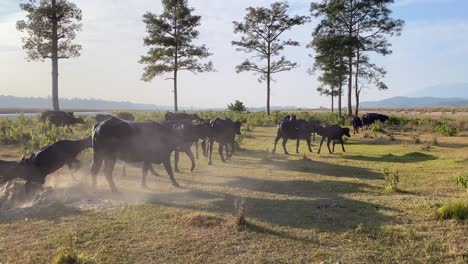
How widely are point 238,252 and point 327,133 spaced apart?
14.9 metres

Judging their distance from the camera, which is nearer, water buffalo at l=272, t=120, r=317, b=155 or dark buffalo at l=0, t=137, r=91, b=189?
dark buffalo at l=0, t=137, r=91, b=189

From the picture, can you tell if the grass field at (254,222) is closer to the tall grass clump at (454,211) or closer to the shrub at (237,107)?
the tall grass clump at (454,211)

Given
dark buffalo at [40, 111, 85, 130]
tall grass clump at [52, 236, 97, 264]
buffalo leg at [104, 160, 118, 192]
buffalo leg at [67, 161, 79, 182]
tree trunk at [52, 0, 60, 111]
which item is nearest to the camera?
tall grass clump at [52, 236, 97, 264]

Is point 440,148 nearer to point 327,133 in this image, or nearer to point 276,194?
point 327,133

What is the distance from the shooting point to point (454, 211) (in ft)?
27.3

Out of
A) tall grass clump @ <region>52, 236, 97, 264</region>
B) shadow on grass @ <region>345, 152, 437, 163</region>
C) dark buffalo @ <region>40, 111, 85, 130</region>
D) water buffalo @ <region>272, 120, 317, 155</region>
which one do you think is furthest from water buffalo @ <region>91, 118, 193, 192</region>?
dark buffalo @ <region>40, 111, 85, 130</region>

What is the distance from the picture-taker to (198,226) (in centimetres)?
825

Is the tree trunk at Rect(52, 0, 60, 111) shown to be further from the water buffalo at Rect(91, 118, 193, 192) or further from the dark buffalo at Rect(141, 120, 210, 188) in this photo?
the water buffalo at Rect(91, 118, 193, 192)

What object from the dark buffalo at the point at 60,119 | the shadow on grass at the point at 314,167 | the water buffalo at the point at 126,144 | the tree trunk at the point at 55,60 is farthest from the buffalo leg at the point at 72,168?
the tree trunk at the point at 55,60

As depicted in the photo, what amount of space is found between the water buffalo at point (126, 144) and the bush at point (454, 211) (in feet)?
23.5

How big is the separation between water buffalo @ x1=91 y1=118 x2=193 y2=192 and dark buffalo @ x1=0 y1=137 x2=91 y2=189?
101 centimetres

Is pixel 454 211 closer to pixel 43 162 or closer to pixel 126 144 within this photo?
pixel 126 144

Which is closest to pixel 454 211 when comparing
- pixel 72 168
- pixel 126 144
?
pixel 126 144

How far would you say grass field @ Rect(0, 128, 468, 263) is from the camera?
6.88 m
